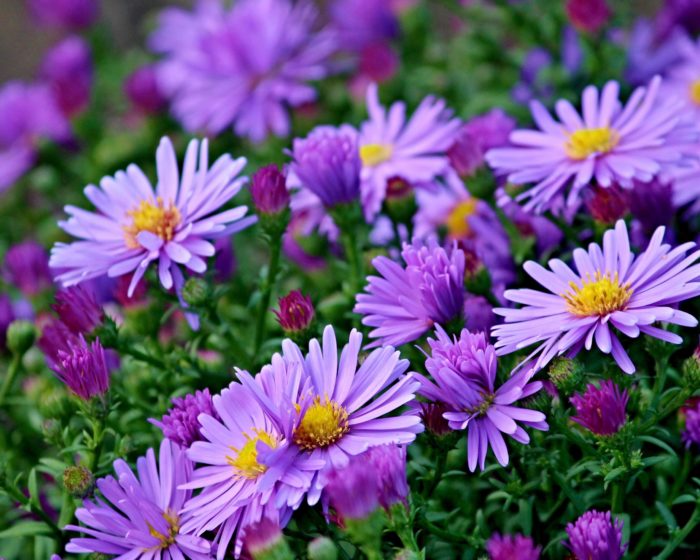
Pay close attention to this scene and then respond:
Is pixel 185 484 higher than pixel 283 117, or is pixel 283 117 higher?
pixel 283 117

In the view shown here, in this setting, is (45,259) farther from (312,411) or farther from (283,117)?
(312,411)

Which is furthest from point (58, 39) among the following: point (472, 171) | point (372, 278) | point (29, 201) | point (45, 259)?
point (372, 278)

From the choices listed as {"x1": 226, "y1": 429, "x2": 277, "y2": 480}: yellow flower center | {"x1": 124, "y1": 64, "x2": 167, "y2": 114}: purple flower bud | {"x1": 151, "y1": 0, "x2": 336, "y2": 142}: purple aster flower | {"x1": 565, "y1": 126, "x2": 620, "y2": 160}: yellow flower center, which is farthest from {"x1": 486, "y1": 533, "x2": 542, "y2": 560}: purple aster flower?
{"x1": 124, "y1": 64, "x2": 167, "y2": 114}: purple flower bud

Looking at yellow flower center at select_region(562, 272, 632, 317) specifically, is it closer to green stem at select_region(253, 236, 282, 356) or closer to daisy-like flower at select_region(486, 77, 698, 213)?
daisy-like flower at select_region(486, 77, 698, 213)

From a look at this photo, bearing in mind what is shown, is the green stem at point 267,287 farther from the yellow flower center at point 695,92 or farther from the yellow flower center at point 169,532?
the yellow flower center at point 695,92

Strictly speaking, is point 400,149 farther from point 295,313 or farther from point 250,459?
point 250,459

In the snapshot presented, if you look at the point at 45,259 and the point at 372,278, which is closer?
the point at 372,278

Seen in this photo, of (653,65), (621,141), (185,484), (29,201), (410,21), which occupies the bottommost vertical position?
(185,484)
